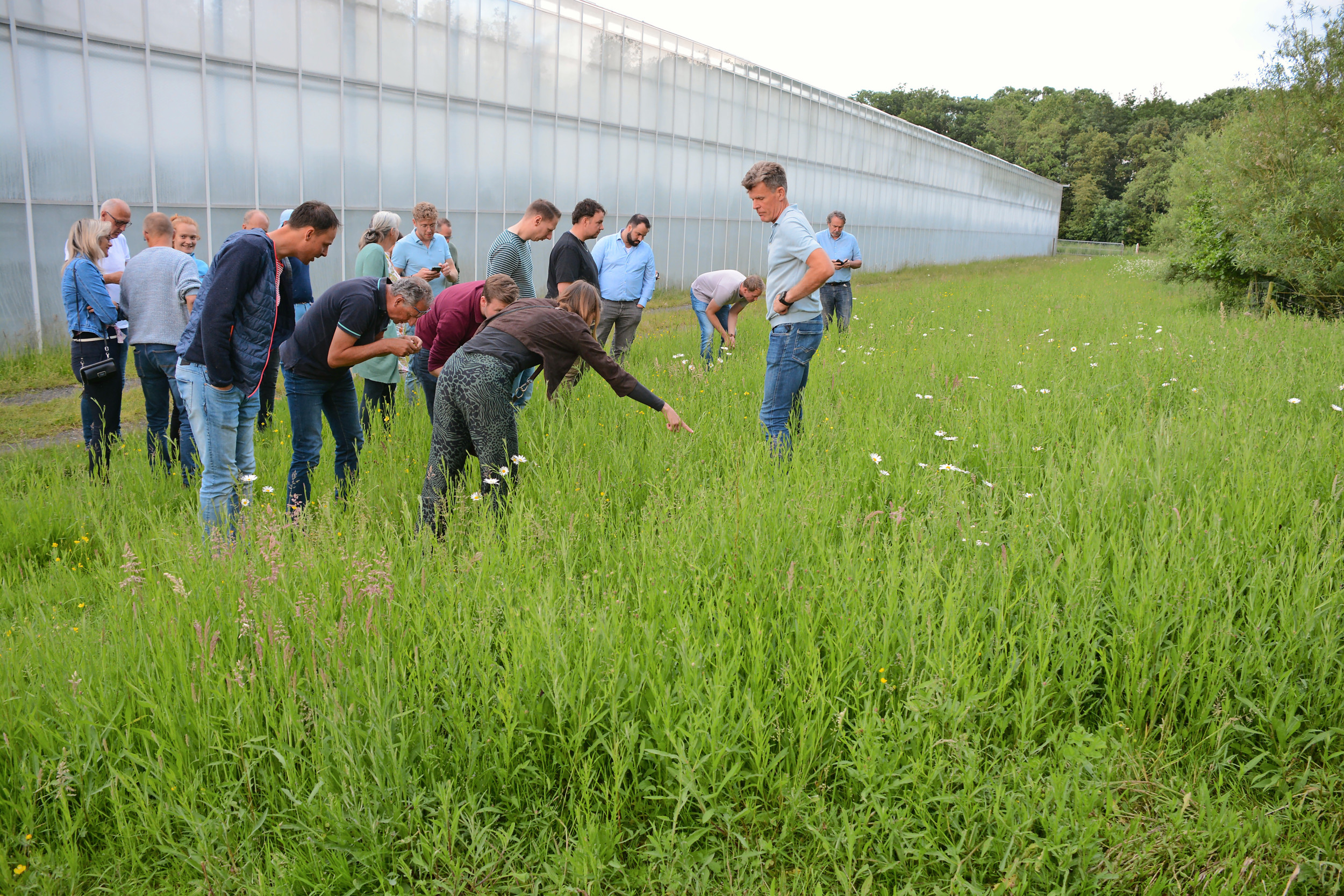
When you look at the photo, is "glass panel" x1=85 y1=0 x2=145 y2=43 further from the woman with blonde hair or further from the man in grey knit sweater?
the man in grey knit sweater

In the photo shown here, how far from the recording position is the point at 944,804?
2.27 metres

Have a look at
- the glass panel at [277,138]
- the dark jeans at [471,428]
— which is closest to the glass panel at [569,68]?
the glass panel at [277,138]

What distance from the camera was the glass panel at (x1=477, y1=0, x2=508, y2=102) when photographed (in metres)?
15.5

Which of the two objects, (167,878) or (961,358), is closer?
(167,878)

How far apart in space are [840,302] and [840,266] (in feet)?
1.88

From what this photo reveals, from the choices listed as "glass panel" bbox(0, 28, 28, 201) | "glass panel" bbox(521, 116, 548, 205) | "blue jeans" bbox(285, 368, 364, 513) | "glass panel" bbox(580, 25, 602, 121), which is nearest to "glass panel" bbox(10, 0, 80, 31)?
"glass panel" bbox(0, 28, 28, 201)

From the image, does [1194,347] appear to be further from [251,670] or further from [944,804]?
[251,670]

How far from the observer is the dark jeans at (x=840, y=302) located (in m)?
10.7

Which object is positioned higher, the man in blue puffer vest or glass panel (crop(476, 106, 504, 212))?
glass panel (crop(476, 106, 504, 212))

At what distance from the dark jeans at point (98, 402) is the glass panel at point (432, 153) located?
9137mm

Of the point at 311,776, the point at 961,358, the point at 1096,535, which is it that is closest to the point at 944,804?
the point at 1096,535

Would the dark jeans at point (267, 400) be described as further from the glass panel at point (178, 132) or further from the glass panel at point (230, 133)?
the glass panel at point (230, 133)

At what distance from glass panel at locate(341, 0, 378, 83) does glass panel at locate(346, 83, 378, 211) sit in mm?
222

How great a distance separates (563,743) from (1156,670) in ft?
6.37
